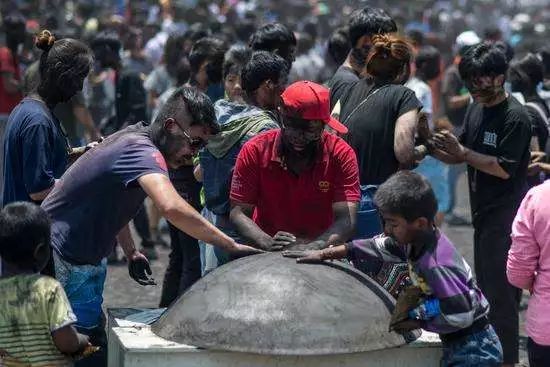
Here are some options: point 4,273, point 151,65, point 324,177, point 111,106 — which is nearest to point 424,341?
point 324,177

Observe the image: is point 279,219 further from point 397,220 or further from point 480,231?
point 480,231

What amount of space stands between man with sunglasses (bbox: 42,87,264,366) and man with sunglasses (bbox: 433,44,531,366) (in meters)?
2.38

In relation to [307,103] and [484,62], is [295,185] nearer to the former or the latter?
[307,103]

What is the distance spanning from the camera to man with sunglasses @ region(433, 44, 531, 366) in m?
7.52

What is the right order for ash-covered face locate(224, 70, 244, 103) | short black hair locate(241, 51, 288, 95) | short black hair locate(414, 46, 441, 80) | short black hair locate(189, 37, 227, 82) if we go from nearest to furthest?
short black hair locate(241, 51, 288, 95) < ash-covered face locate(224, 70, 244, 103) < short black hair locate(189, 37, 227, 82) < short black hair locate(414, 46, 441, 80)

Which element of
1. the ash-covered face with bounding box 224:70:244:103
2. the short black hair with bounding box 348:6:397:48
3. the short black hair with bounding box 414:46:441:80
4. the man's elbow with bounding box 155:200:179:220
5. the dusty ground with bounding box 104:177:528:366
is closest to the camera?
the man's elbow with bounding box 155:200:179:220

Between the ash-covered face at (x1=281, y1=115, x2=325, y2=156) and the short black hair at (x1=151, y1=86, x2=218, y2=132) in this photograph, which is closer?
the short black hair at (x1=151, y1=86, x2=218, y2=132)

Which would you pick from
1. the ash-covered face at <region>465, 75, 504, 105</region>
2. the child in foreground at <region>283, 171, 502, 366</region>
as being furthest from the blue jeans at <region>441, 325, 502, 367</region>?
the ash-covered face at <region>465, 75, 504, 105</region>

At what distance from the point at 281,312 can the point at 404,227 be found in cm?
61

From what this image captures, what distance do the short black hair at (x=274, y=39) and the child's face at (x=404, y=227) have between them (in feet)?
10.7

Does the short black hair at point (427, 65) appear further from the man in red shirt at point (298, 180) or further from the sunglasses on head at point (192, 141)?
the sunglasses on head at point (192, 141)

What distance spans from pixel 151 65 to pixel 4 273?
44.7ft

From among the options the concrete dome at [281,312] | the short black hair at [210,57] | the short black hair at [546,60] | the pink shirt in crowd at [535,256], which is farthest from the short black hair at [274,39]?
the short black hair at [546,60]

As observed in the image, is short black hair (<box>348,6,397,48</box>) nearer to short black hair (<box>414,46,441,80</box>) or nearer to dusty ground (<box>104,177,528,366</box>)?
dusty ground (<box>104,177,528,366</box>)
